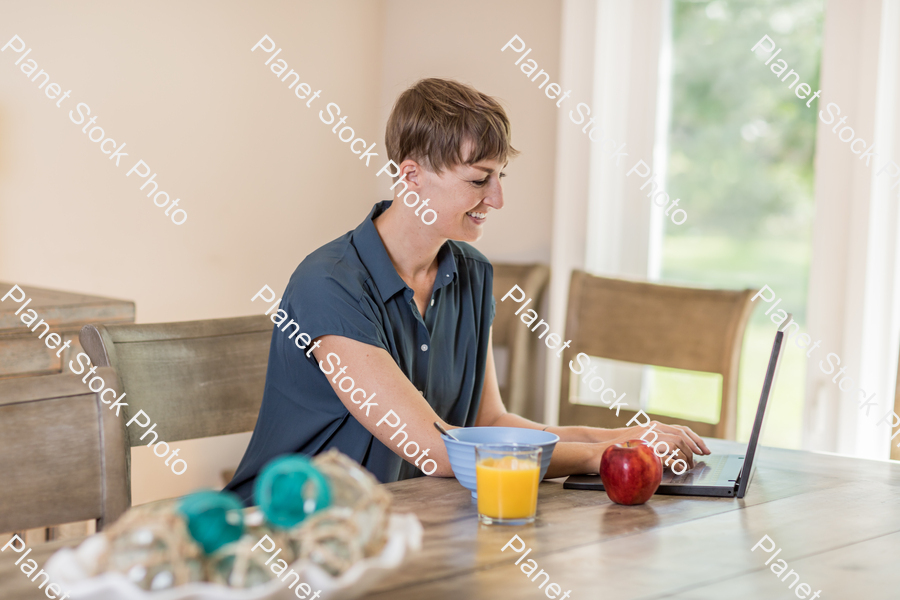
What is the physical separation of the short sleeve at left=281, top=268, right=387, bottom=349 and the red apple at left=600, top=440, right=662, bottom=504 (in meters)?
0.39

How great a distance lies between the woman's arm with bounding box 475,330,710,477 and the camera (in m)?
1.17

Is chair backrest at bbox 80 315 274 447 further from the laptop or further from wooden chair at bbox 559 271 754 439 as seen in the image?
wooden chair at bbox 559 271 754 439

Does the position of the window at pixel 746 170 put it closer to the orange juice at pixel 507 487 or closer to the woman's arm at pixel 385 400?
the woman's arm at pixel 385 400

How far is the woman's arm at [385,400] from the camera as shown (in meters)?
1.16

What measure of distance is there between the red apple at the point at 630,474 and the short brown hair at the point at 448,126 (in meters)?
0.56

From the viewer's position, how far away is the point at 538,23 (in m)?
2.57

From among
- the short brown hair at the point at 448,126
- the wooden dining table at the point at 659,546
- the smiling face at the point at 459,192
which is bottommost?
the wooden dining table at the point at 659,546

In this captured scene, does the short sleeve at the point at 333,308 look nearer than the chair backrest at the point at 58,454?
No

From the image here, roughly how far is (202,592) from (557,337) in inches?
81.1

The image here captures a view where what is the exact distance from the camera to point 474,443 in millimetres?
1042

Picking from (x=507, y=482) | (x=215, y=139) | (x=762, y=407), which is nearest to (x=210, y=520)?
(x=507, y=482)

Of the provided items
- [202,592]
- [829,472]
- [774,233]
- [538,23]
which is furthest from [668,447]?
[538,23]

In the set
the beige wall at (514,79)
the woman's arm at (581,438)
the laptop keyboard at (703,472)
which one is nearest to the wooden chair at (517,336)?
the beige wall at (514,79)

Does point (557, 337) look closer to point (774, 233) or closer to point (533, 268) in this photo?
point (533, 268)
